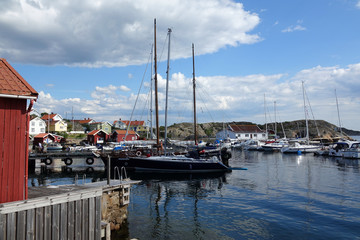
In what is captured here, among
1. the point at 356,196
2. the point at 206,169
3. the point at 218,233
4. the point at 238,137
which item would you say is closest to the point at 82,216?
the point at 218,233

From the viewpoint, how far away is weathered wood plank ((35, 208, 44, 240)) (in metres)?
7.57

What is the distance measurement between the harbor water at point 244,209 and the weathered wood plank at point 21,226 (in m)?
5.49

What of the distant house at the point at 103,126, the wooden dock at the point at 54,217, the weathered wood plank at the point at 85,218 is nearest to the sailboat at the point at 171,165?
the wooden dock at the point at 54,217

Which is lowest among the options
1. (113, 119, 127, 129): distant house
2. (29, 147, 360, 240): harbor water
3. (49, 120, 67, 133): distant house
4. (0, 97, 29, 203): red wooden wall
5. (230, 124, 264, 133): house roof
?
(29, 147, 360, 240): harbor water

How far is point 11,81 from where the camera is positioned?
7.97 meters

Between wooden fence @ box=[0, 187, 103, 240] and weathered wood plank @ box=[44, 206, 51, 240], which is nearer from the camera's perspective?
wooden fence @ box=[0, 187, 103, 240]

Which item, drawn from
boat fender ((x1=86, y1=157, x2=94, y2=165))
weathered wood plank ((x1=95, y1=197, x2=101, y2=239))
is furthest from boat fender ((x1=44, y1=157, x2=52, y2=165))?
weathered wood plank ((x1=95, y1=197, x2=101, y2=239))

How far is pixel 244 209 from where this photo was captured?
1688 cm

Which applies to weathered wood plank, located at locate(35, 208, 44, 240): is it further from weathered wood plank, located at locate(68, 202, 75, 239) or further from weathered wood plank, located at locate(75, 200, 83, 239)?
weathered wood plank, located at locate(75, 200, 83, 239)

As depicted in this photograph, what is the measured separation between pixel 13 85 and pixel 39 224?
168 inches

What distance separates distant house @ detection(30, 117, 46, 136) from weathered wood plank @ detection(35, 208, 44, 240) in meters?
83.9

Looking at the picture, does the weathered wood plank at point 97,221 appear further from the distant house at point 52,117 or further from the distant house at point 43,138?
the distant house at point 52,117

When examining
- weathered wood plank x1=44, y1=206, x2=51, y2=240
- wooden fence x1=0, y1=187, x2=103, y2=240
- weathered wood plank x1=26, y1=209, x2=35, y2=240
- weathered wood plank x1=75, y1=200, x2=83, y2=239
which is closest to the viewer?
wooden fence x1=0, y1=187, x2=103, y2=240

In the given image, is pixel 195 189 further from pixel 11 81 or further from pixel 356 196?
pixel 11 81
